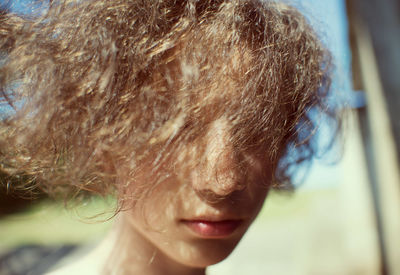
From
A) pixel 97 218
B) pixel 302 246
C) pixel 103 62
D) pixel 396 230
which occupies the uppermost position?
pixel 103 62

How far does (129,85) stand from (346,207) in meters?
2.14

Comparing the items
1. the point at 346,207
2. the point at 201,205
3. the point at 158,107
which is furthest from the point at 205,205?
the point at 346,207

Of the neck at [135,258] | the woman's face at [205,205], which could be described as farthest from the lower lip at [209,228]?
the neck at [135,258]

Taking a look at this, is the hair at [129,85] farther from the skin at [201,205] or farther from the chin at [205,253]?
the chin at [205,253]

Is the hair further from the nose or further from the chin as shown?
the chin

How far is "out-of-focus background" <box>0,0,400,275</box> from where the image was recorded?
31.2 inches

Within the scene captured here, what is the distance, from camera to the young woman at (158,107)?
432 mm

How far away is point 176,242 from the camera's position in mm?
490

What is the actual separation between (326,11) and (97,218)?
58 cm

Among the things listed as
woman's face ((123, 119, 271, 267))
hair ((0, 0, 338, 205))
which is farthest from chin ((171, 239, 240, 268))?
hair ((0, 0, 338, 205))

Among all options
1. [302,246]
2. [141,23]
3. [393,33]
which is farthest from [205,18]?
[302,246]

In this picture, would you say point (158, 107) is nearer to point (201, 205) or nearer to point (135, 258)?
point (201, 205)

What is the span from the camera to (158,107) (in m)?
0.44

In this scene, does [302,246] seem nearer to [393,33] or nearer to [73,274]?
[393,33]
